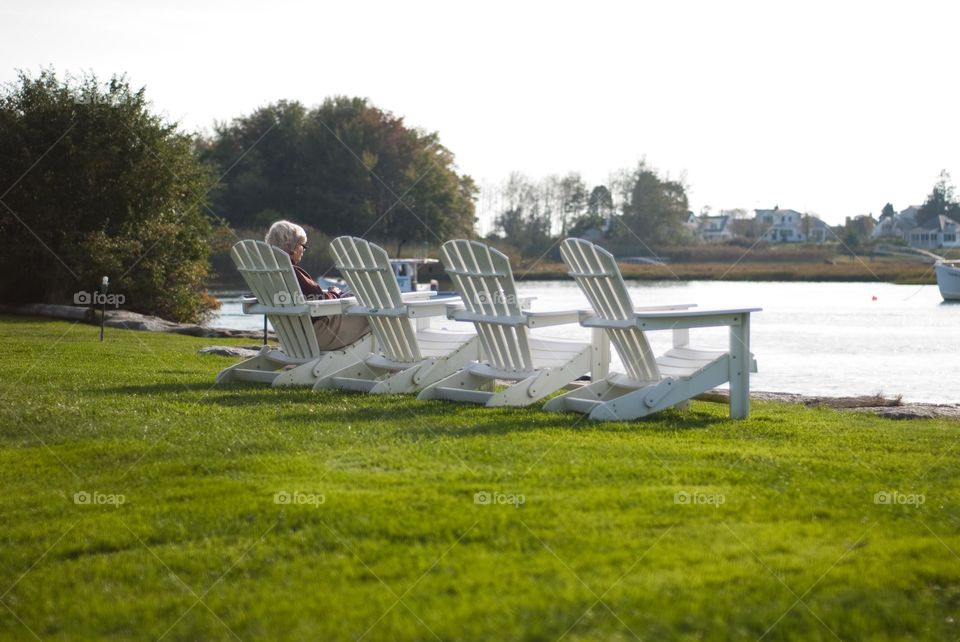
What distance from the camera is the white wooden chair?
678 cm

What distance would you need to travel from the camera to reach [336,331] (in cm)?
893

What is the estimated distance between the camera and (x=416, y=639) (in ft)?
10.2

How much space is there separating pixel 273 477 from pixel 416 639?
192 cm

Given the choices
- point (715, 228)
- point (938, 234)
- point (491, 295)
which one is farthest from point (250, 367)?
point (715, 228)

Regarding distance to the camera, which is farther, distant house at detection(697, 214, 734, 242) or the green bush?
distant house at detection(697, 214, 734, 242)

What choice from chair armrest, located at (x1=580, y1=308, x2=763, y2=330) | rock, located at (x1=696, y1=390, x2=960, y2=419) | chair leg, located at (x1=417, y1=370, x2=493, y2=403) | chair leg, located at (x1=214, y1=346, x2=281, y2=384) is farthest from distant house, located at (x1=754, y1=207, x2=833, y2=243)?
chair armrest, located at (x1=580, y1=308, x2=763, y2=330)

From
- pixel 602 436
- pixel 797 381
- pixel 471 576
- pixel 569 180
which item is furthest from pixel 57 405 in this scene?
pixel 569 180

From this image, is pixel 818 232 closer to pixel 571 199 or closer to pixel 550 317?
pixel 571 199

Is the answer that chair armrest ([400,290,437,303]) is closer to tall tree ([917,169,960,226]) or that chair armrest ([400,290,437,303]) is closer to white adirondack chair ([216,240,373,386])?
white adirondack chair ([216,240,373,386])

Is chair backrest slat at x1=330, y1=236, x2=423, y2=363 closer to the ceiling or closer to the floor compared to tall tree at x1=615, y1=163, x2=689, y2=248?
closer to the floor

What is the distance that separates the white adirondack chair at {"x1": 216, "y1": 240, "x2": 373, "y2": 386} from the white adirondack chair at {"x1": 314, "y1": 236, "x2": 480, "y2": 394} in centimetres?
14

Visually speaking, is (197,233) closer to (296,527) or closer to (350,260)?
(350,260)

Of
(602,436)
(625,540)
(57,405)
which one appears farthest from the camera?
(57,405)

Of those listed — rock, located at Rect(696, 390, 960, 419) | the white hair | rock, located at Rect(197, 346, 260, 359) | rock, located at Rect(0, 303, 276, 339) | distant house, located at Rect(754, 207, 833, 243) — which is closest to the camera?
rock, located at Rect(696, 390, 960, 419)
